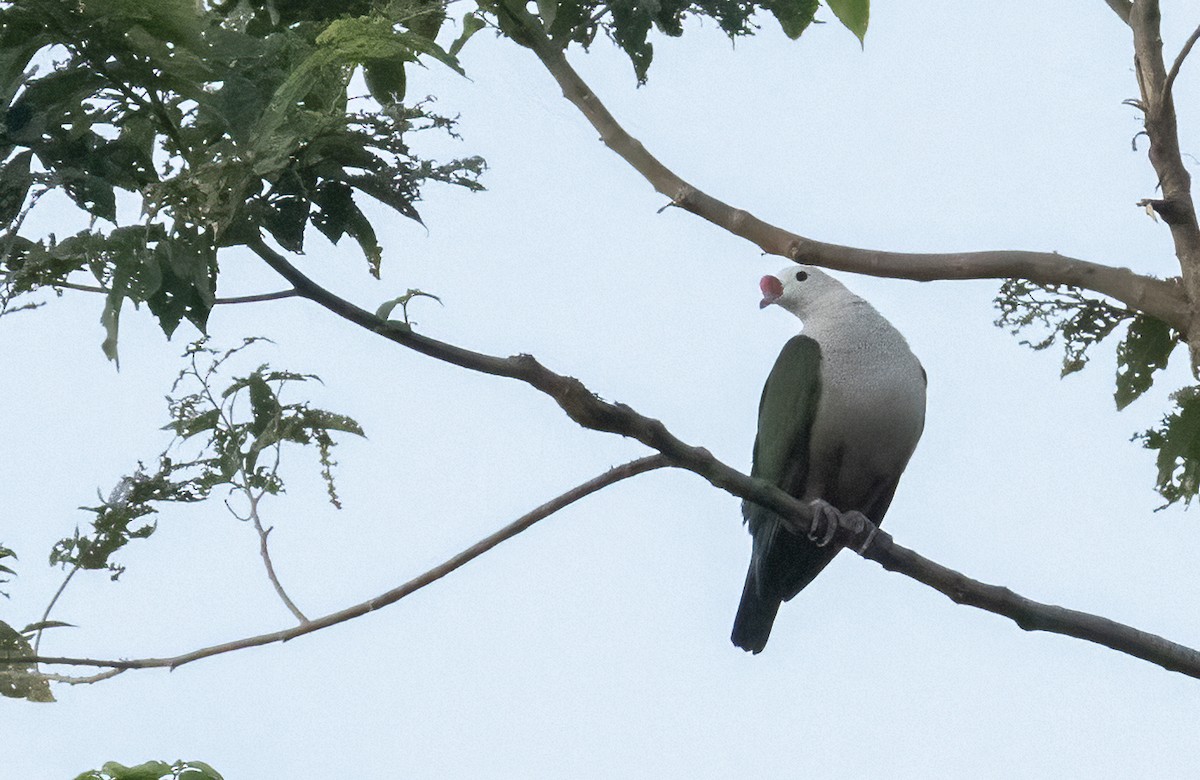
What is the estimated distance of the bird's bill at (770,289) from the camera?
4.86 m

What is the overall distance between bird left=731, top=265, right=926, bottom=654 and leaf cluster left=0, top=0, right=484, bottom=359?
2.18 meters

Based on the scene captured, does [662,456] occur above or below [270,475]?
below

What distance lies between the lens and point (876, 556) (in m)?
3.14

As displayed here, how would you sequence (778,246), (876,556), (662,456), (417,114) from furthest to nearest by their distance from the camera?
(876,556) → (778,246) → (662,456) → (417,114)

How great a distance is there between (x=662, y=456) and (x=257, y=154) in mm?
951

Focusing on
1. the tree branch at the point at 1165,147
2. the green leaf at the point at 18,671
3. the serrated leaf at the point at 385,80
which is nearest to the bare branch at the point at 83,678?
the green leaf at the point at 18,671

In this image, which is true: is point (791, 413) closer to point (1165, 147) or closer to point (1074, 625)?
point (1074, 625)

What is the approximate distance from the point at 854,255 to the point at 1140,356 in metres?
0.73

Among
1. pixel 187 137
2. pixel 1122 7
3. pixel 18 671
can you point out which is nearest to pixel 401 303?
pixel 187 137

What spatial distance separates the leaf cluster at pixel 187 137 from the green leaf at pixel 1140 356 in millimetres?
1549

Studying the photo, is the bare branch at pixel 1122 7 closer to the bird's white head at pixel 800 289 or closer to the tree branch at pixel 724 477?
the tree branch at pixel 724 477

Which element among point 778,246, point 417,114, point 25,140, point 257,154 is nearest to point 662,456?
point 778,246

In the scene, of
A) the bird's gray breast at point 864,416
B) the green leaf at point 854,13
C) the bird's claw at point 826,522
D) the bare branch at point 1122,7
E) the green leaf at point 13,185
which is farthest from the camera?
the bird's gray breast at point 864,416

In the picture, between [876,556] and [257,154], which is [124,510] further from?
[876,556]
